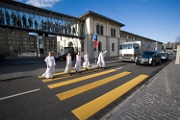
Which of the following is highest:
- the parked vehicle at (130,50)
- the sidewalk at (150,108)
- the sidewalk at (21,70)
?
the parked vehicle at (130,50)

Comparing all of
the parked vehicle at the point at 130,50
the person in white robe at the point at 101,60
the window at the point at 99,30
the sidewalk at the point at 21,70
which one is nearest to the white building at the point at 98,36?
the window at the point at 99,30

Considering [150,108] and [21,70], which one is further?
[21,70]

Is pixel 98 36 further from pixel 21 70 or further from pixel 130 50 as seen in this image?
pixel 21 70

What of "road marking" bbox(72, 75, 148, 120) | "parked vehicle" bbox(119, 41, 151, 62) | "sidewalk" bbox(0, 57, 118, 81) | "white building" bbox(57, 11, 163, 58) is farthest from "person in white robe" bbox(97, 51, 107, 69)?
"white building" bbox(57, 11, 163, 58)

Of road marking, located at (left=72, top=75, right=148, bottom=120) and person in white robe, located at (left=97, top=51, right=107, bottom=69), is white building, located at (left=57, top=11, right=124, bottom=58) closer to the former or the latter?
person in white robe, located at (left=97, top=51, right=107, bottom=69)

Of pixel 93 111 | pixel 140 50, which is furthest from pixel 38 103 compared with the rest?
pixel 140 50

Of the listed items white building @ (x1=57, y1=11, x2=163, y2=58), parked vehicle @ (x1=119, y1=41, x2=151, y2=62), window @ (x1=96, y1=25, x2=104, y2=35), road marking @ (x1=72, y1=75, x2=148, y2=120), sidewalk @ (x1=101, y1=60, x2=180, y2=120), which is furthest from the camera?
window @ (x1=96, y1=25, x2=104, y2=35)

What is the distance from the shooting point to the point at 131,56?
12.6m

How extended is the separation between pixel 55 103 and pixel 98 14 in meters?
21.7

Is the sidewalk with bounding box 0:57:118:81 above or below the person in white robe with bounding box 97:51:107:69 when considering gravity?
below

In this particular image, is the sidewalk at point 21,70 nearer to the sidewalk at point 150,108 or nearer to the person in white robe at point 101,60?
the person in white robe at point 101,60

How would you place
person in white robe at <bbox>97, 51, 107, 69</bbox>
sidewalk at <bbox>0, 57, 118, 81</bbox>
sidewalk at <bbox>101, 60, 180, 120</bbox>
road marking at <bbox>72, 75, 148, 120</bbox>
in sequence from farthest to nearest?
person in white robe at <bbox>97, 51, 107, 69</bbox>, sidewalk at <bbox>0, 57, 118, 81</bbox>, road marking at <bbox>72, 75, 148, 120</bbox>, sidewalk at <bbox>101, 60, 180, 120</bbox>

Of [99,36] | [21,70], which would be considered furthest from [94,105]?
[99,36]

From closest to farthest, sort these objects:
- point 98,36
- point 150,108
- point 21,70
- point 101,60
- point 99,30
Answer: point 150,108 < point 21,70 < point 101,60 < point 98,36 < point 99,30
